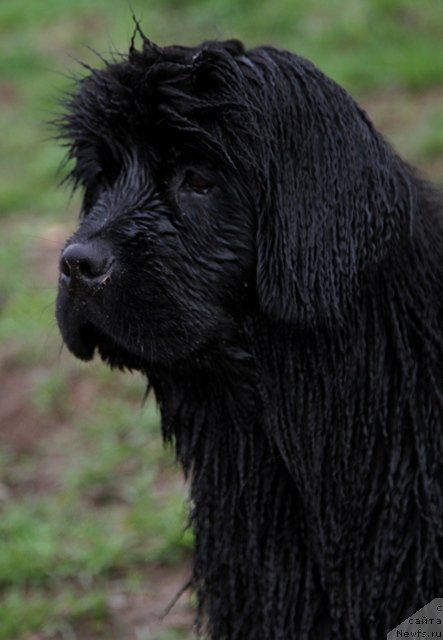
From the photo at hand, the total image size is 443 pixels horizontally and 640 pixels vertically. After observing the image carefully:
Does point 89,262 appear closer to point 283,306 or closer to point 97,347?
point 97,347

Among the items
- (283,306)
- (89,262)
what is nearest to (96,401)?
(89,262)

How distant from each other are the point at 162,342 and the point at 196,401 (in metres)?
0.26

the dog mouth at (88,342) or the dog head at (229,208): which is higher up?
the dog head at (229,208)

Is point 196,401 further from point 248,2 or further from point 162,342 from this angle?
point 248,2

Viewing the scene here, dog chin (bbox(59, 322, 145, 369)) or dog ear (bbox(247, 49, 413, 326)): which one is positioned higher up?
dog ear (bbox(247, 49, 413, 326))

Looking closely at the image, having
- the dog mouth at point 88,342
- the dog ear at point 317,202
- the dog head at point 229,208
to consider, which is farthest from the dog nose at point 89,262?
the dog ear at point 317,202

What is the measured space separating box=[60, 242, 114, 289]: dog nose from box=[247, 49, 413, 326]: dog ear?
349 mm

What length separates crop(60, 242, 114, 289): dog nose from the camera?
266 centimetres

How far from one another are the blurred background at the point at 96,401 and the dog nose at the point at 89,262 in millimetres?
777

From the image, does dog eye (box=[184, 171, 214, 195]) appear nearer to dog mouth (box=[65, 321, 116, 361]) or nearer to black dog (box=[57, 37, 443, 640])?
black dog (box=[57, 37, 443, 640])

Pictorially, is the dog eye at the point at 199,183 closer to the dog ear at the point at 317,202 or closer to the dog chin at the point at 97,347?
the dog ear at the point at 317,202

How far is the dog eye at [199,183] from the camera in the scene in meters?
2.70

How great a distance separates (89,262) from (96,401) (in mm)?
2532

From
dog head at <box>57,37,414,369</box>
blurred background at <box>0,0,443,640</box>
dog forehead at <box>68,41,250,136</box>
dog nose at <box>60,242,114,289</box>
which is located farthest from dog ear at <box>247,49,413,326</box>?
blurred background at <box>0,0,443,640</box>
